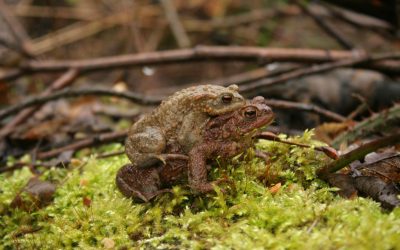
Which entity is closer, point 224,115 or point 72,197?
point 224,115

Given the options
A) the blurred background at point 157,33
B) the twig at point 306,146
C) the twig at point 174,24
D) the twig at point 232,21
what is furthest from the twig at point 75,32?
the twig at point 306,146

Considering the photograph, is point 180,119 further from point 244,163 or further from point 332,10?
point 332,10

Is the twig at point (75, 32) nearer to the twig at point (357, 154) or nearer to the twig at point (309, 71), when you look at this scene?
the twig at point (309, 71)

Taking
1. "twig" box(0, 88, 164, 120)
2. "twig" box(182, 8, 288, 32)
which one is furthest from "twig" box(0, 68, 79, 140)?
"twig" box(182, 8, 288, 32)

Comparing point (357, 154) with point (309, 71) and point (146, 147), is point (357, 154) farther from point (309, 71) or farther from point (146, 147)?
point (309, 71)

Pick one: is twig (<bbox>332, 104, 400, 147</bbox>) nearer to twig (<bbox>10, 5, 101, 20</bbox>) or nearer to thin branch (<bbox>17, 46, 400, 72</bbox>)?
thin branch (<bbox>17, 46, 400, 72</bbox>)

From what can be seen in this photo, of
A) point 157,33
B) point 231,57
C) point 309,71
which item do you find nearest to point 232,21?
point 157,33

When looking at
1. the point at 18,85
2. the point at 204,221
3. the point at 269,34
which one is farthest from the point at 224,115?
the point at 269,34
